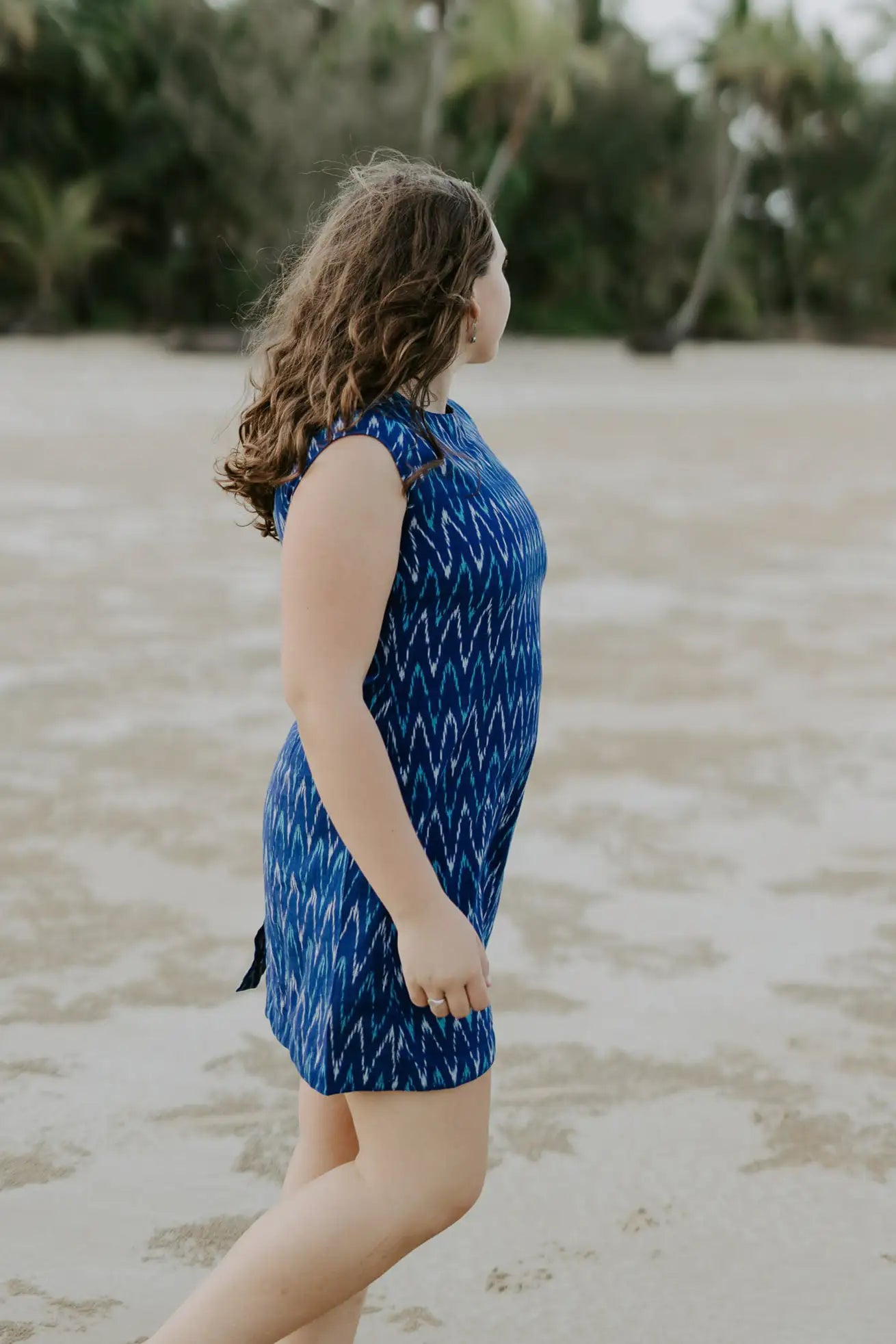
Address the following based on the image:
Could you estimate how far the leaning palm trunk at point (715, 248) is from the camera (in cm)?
4194

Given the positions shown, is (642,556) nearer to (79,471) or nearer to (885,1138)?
(79,471)

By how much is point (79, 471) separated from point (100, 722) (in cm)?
765

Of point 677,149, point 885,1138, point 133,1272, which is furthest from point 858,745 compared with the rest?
point 677,149

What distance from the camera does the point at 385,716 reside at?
170 centimetres

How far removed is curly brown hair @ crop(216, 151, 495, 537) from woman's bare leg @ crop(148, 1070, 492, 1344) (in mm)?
664

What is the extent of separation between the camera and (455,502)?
1.68 metres

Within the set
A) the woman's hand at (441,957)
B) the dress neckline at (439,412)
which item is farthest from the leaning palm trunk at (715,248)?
the woman's hand at (441,957)

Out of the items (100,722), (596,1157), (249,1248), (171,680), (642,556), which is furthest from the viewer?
(642,556)

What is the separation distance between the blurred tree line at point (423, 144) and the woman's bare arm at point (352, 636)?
30.7 metres

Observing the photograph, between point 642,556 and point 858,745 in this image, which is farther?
point 642,556

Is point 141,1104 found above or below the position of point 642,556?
above

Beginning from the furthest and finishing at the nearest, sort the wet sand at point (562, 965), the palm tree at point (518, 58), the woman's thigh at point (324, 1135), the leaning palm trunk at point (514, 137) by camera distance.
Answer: the leaning palm trunk at point (514, 137) < the palm tree at point (518, 58) < the wet sand at point (562, 965) < the woman's thigh at point (324, 1135)

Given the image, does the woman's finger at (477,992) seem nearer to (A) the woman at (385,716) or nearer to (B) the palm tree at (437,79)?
(A) the woman at (385,716)

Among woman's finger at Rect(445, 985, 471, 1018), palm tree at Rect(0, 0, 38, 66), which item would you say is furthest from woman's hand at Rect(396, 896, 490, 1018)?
palm tree at Rect(0, 0, 38, 66)
